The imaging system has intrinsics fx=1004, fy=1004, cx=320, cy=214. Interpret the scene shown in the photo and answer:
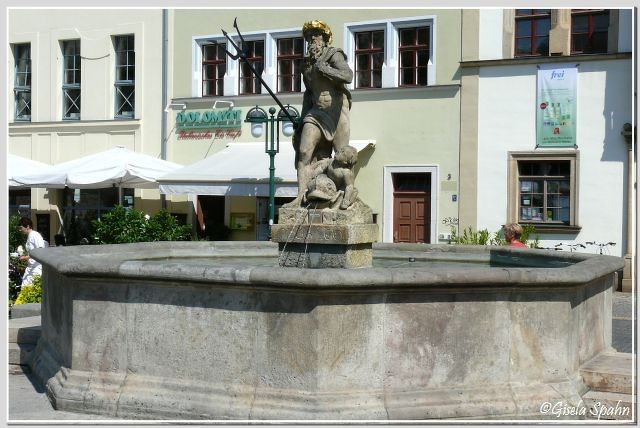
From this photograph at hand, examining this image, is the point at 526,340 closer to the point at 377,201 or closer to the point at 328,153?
the point at 328,153

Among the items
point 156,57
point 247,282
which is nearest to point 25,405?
point 247,282

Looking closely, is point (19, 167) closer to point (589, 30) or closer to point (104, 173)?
point (104, 173)

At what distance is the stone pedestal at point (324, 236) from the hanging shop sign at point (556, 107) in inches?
522

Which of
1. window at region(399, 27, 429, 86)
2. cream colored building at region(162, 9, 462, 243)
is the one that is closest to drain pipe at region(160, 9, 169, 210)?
cream colored building at region(162, 9, 462, 243)

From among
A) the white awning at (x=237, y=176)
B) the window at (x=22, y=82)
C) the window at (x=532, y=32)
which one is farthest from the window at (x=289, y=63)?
the window at (x=22, y=82)

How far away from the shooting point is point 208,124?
26156 mm

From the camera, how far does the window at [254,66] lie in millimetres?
25325

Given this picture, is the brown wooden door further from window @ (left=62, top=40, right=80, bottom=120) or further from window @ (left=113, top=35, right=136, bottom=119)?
window @ (left=62, top=40, right=80, bottom=120)

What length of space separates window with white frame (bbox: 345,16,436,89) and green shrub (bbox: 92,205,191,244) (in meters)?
6.99

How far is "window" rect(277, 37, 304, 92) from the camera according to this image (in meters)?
24.7

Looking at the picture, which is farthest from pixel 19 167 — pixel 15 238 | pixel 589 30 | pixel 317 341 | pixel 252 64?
pixel 317 341

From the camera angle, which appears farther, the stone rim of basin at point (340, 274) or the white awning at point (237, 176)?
the white awning at point (237, 176)

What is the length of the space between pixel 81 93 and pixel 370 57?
8833mm

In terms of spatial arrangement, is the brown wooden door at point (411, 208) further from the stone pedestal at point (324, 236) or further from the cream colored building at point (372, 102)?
the stone pedestal at point (324, 236)
